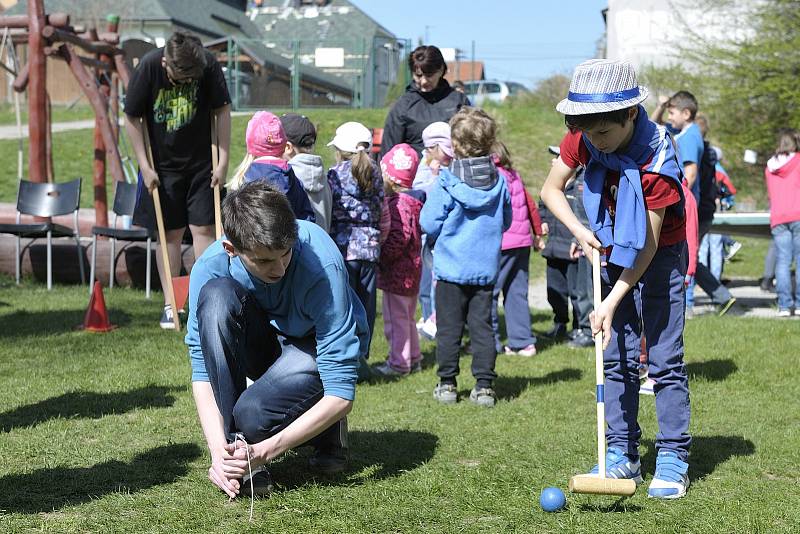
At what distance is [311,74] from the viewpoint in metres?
31.3

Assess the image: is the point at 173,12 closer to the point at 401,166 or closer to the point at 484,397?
the point at 401,166

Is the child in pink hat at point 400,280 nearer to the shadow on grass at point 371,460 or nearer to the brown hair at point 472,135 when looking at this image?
the brown hair at point 472,135

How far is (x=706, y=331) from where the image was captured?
836 cm

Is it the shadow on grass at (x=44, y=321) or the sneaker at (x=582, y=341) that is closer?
the shadow on grass at (x=44, y=321)

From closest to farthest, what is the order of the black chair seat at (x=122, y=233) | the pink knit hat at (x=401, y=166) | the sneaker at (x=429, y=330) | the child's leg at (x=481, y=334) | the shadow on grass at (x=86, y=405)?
the shadow on grass at (x=86, y=405), the child's leg at (x=481, y=334), the pink knit hat at (x=401, y=166), the sneaker at (x=429, y=330), the black chair seat at (x=122, y=233)

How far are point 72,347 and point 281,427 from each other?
3769 mm

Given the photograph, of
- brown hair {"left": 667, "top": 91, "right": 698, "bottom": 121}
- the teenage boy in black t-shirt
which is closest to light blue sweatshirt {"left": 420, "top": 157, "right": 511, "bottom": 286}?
the teenage boy in black t-shirt

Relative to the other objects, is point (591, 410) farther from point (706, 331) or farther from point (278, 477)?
point (706, 331)

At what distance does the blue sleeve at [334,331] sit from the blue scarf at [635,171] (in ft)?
3.35

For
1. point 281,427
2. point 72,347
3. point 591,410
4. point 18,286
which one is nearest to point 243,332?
point 281,427

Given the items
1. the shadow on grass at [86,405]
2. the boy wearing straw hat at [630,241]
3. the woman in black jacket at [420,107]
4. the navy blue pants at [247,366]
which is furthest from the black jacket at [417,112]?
the navy blue pants at [247,366]

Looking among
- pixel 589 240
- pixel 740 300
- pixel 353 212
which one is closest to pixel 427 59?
pixel 353 212

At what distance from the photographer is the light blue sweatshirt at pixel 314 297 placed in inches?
150

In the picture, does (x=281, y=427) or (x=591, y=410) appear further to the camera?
(x=591, y=410)
